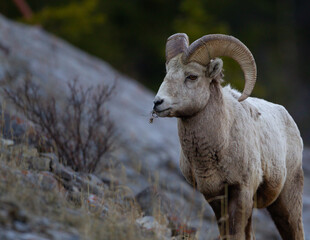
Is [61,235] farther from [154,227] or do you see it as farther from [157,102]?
[157,102]

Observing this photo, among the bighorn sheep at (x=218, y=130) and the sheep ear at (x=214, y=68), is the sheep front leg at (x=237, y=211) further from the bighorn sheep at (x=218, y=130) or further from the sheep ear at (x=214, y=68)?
the sheep ear at (x=214, y=68)

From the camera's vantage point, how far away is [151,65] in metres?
33.4

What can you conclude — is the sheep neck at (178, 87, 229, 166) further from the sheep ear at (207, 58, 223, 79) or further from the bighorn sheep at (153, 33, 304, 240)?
the sheep ear at (207, 58, 223, 79)

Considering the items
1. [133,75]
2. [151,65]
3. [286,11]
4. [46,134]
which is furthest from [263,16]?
[46,134]

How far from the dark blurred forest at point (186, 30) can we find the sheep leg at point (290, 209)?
1791 centimetres

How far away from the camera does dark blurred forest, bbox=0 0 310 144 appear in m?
27.3

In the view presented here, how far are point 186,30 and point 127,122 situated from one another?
43.8 feet

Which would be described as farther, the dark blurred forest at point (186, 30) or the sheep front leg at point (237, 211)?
the dark blurred forest at point (186, 30)

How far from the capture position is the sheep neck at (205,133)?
6223 millimetres

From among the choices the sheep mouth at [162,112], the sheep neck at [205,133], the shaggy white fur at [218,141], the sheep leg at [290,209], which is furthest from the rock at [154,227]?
the sheep leg at [290,209]

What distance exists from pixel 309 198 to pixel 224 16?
938 inches

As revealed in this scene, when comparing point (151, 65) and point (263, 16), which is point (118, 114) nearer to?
point (151, 65)

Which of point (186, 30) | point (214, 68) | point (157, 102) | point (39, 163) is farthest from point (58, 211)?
point (186, 30)

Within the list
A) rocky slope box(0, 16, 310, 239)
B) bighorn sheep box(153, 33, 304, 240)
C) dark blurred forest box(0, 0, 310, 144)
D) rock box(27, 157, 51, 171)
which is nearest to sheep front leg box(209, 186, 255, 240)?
bighorn sheep box(153, 33, 304, 240)
